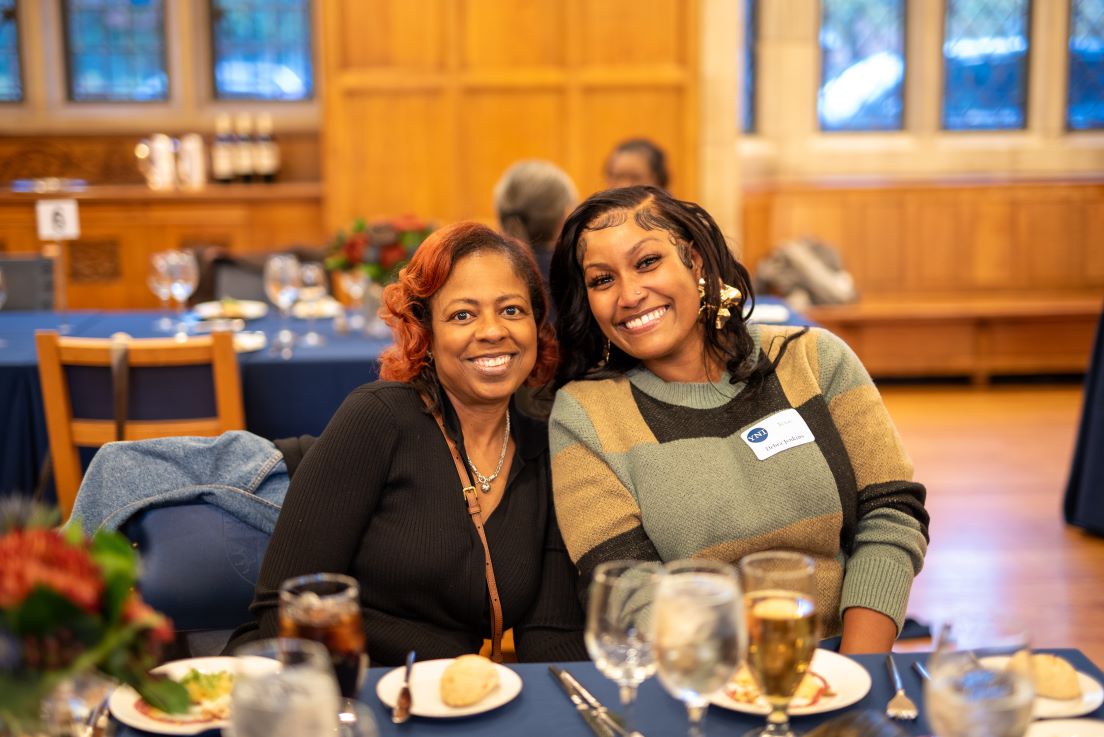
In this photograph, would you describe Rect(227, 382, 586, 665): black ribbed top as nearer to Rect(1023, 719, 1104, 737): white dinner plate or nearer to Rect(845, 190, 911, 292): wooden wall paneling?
Rect(1023, 719, 1104, 737): white dinner plate

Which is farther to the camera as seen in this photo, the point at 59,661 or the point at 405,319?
the point at 405,319

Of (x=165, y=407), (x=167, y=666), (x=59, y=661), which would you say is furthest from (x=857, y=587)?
(x=165, y=407)

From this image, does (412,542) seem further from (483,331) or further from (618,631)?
(618,631)

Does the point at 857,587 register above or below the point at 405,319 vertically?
below

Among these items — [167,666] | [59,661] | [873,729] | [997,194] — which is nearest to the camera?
[59,661]

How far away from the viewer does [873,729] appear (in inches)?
51.6

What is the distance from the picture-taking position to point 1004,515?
5113 millimetres

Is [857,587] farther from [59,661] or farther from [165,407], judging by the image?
[165,407]

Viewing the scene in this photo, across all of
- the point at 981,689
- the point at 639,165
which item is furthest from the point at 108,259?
the point at 981,689

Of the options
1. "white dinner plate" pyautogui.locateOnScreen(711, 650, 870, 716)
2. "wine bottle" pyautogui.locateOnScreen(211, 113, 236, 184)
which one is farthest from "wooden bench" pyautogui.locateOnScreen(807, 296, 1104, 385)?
"white dinner plate" pyautogui.locateOnScreen(711, 650, 870, 716)

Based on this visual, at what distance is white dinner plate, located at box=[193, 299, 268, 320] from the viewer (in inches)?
183

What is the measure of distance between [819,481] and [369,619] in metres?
0.76

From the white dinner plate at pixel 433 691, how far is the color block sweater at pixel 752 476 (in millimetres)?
473

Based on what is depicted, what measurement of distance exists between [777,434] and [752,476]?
0.09m
